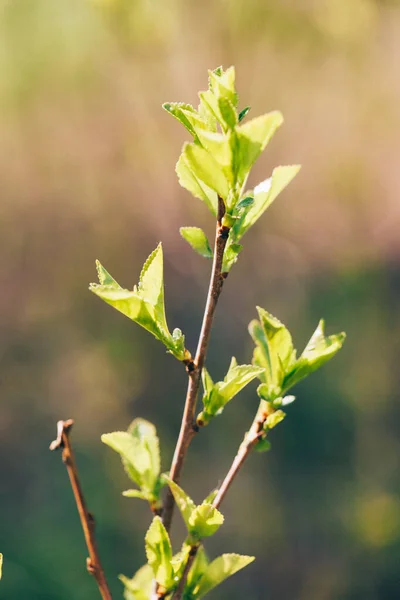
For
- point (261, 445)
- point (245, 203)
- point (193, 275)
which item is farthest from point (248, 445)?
point (193, 275)

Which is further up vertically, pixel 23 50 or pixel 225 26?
pixel 23 50

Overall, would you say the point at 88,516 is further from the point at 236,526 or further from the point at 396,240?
the point at 396,240

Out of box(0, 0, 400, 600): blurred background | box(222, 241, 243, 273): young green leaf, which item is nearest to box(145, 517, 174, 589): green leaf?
box(222, 241, 243, 273): young green leaf

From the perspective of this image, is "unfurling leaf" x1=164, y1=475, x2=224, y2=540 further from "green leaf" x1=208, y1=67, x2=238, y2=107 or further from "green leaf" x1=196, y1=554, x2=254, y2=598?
"green leaf" x1=208, y1=67, x2=238, y2=107

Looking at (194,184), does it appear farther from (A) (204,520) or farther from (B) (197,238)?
(A) (204,520)

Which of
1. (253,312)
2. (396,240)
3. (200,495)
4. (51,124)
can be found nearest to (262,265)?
(253,312)

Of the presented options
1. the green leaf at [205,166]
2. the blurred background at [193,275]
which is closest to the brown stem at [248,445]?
the green leaf at [205,166]
